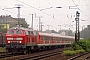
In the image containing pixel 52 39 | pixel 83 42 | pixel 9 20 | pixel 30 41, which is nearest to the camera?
pixel 30 41

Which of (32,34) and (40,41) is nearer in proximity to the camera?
(32,34)

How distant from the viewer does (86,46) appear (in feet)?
135

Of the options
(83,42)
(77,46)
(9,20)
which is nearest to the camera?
(77,46)

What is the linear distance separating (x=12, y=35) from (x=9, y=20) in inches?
4172

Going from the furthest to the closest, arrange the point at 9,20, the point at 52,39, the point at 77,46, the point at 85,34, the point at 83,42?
1. the point at 9,20
2. the point at 85,34
3. the point at 52,39
4. the point at 83,42
5. the point at 77,46

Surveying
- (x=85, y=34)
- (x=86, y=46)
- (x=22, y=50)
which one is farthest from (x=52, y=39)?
(x=85, y=34)

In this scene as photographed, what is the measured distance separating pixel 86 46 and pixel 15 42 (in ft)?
48.0

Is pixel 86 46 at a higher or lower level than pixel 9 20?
lower

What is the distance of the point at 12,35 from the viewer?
31.5 m

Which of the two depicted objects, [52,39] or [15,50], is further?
[52,39]

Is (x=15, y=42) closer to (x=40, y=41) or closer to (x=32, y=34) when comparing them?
(x=32, y=34)

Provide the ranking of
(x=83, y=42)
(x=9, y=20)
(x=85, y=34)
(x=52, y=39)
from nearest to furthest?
(x=83, y=42)
(x=52, y=39)
(x=85, y=34)
(x=9, y=20)

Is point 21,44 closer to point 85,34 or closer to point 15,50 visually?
point 15,50

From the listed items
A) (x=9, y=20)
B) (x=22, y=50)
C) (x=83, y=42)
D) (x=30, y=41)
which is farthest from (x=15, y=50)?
(x=9, y=20)
